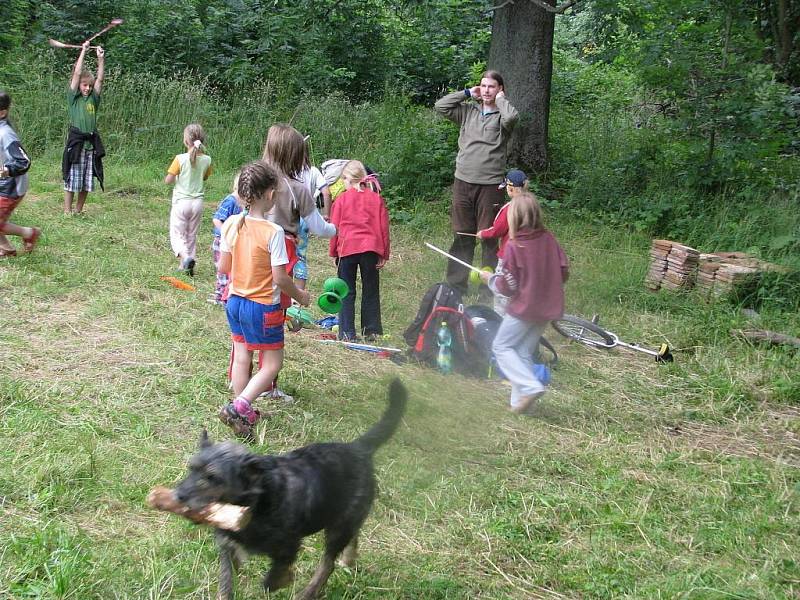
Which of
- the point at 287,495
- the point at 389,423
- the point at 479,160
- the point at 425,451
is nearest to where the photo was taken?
the point at 287,495

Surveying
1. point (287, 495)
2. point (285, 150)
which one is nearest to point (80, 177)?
point (285, 150)

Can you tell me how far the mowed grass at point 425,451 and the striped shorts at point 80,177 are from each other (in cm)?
187

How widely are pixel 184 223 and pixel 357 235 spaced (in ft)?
7.84

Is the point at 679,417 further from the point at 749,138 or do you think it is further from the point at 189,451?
the point at 749,138

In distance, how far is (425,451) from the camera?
201 inches

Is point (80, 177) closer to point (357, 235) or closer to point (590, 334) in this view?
point (357, 235)

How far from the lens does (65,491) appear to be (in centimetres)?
402

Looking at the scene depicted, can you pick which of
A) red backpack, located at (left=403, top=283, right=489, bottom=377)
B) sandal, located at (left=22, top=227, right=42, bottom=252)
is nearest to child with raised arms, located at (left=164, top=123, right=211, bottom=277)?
sandal, located at (left=22, top=227, right=42, bottom=252)

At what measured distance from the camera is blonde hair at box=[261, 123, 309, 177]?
18.6 ft

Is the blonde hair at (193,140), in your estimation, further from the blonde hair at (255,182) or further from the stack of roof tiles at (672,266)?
the stack of roof tiles at (672,266)

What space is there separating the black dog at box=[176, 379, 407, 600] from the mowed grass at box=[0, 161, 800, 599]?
324 millimetres

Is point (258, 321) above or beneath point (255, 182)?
beneath

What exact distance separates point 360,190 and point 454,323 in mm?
1386

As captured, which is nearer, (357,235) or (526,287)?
(526,287)
